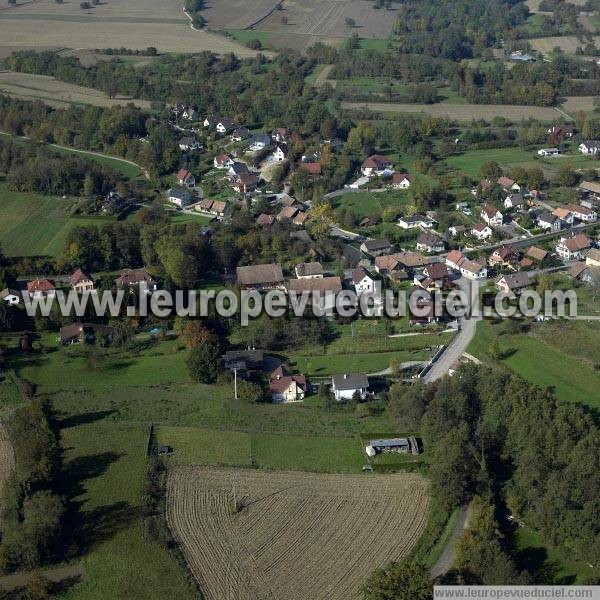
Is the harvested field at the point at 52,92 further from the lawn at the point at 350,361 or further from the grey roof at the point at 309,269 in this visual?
the lawn at the point at 350,361

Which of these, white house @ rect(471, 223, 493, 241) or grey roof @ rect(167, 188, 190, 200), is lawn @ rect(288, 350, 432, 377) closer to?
white house @ rect(471, 223, 493, 241)

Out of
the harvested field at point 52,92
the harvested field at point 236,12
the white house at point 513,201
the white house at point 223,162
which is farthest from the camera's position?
the harvested field at point 236,12

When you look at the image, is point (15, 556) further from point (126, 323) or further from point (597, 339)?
point (597, 339)

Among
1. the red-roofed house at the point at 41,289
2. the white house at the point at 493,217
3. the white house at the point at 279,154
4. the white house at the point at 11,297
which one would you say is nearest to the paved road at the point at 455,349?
the white house at the point at 493,217

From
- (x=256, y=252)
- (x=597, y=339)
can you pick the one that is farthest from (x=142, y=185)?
(x=597, y=339)

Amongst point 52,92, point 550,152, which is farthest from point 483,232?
point 52,92

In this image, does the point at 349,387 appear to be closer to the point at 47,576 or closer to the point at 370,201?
the point at 47,576

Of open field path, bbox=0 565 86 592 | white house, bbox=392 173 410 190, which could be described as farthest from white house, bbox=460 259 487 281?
open field path, bbox=0 565 86 592
